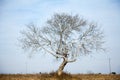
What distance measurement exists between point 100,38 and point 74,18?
16.5 feet

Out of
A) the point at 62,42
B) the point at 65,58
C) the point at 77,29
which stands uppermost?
the point at 77,29

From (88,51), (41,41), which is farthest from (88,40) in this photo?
(41,41)

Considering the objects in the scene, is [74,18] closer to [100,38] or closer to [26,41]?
[100,38]

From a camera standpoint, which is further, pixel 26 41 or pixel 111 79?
pixel 26 41

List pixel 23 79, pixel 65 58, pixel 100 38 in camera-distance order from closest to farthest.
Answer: pixel 23 79
pixel 65 58
pixel 100 38

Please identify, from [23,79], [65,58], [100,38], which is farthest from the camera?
[100,38]

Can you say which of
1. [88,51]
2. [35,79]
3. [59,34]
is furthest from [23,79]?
[88,51]

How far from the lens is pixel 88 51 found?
30734mm

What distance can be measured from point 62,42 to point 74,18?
4222mm

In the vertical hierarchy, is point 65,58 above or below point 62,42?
below

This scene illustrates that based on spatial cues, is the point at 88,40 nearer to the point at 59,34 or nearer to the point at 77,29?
the point at 77,29

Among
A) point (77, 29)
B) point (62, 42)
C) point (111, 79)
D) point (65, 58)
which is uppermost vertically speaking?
point (77, 29)

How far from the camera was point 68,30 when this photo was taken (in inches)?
1203

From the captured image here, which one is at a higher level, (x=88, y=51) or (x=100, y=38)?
(x=100, y=38)
